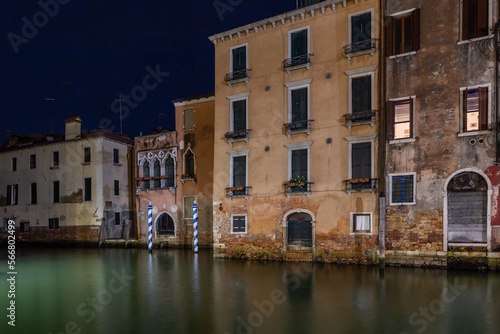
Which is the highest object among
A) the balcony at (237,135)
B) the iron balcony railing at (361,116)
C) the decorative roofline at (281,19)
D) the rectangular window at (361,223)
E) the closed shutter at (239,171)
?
the decorative roofline at (281,19)

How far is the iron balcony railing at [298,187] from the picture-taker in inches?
662

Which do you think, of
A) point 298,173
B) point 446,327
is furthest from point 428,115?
point 446,327

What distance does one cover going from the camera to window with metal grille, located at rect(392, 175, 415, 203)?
14875 mm

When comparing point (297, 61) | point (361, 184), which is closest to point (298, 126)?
point (297, 61)

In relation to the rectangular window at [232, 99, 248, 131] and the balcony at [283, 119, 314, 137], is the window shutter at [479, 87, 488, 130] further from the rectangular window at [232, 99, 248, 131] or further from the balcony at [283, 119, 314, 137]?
the rectangular window at [232, 99, 248, 131]

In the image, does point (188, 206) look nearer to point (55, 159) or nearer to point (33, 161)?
point (55, 159)

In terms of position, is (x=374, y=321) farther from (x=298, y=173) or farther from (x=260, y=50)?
(x=260, y=50)

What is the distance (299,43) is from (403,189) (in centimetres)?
782

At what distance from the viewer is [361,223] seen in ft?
51.8

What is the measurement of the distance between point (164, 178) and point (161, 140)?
258cm

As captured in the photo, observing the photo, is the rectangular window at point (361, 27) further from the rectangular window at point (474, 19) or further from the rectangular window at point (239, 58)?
the rectangular window at point (239, 58)

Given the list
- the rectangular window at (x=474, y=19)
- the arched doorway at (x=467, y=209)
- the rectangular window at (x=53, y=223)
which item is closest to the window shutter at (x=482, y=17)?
the rectangular window at (x=474, y=19)

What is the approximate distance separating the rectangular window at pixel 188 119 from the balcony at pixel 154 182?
3.53 metres

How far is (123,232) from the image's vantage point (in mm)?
29688
